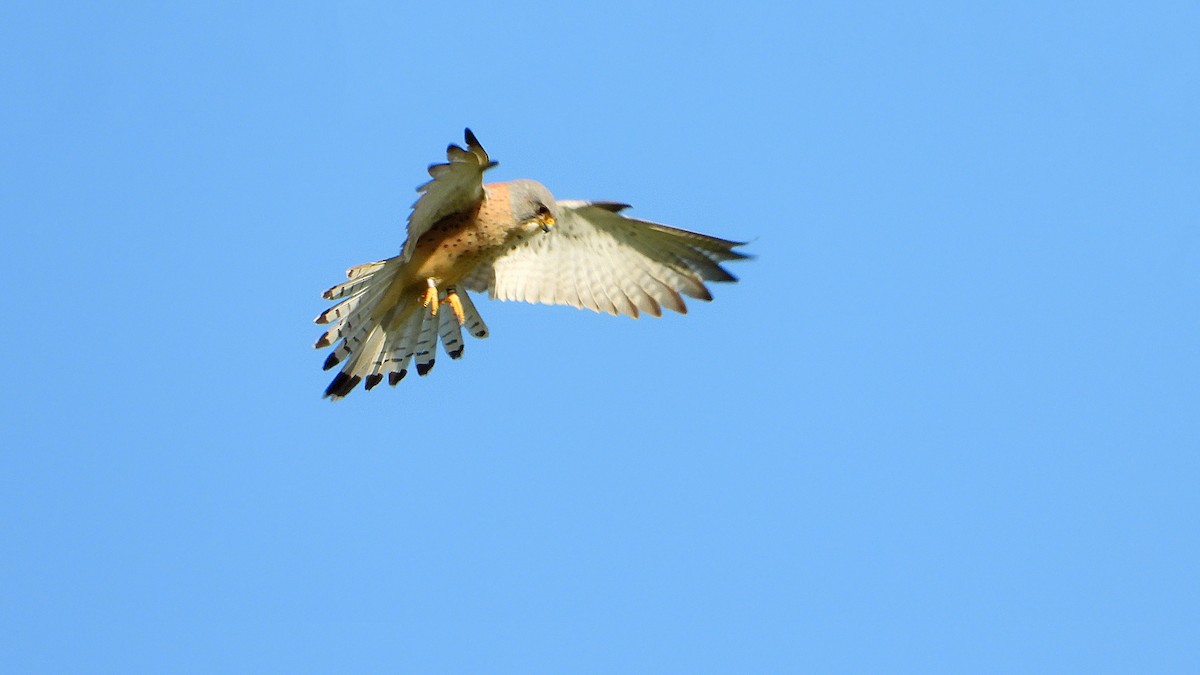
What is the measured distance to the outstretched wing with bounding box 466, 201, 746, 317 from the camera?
26.0 ft

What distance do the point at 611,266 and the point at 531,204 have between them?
0.97 metres

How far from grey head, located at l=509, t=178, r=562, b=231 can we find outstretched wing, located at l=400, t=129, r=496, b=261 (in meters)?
0.26

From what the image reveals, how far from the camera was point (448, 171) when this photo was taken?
656cm

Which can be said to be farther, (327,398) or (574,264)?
(574,264)

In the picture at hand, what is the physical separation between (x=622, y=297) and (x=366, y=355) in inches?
60.3

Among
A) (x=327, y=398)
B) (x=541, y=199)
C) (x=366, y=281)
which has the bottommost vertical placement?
(x=327, y=398)

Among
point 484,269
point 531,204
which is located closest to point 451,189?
point 531,204

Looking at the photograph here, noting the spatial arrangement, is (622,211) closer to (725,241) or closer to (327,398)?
(725,241)

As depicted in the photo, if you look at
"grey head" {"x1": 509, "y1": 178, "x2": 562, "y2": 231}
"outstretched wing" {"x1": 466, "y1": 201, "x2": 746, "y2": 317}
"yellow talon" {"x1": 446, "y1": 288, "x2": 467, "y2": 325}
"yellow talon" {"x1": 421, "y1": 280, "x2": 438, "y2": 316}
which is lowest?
"yellow talon" {"x1": 421, "y1": 280, "x2": 438, "y2": 316}

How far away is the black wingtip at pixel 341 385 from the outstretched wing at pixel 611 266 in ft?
3.08

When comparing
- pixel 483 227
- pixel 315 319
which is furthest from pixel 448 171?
pixel 315 319

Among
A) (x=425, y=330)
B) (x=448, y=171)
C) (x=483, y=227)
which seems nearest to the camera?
(x=448, y=171)

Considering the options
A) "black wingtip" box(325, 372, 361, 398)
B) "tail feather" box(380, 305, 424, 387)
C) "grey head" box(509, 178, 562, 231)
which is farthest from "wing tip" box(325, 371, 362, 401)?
"grey head" box(509, 178, 562, 231)

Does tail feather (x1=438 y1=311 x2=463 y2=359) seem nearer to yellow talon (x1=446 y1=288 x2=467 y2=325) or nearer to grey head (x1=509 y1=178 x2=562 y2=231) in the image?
yellow talon (x1=446 y1=288 x2=467 y2=325)
